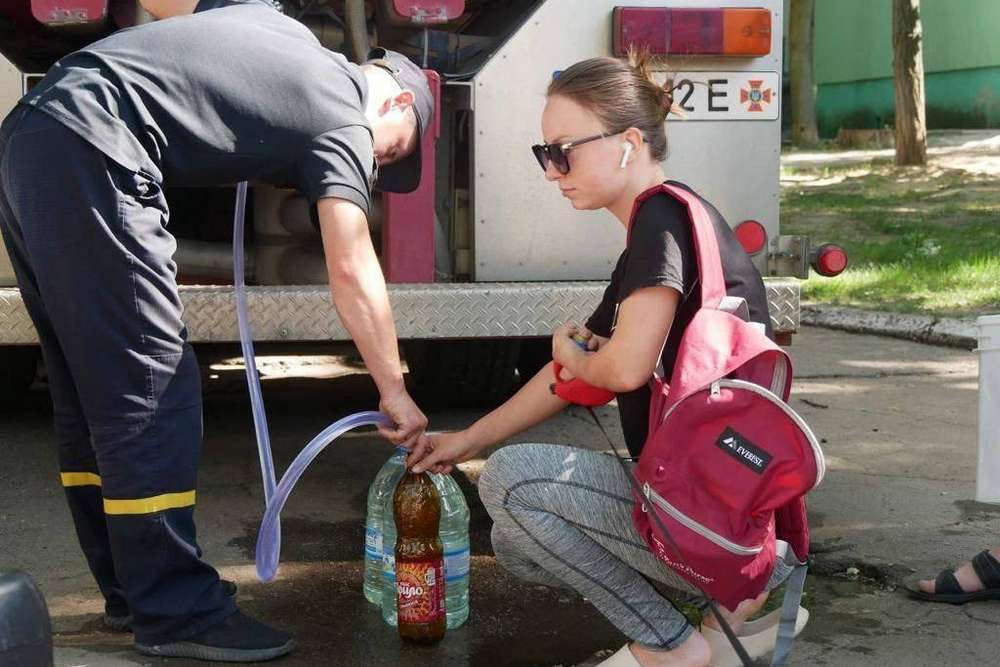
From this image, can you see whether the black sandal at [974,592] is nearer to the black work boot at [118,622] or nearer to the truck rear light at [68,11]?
the black work boot at [118,622]

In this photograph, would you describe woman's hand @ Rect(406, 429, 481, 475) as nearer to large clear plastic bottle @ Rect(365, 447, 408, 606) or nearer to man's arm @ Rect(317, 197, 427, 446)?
man's arm @ Rect(317, 197, 427, 446)

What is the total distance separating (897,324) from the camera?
7.61m

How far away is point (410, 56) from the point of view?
16.4ft

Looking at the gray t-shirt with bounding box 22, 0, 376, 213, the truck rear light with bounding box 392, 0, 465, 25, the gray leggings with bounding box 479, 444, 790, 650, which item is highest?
the truck rear light with bounding box 392, 0, 465, 25

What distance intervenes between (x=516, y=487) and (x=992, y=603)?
52.6 inches

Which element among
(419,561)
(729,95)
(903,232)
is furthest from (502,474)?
(903,232)

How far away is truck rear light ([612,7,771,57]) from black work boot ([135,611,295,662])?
220 centimetres

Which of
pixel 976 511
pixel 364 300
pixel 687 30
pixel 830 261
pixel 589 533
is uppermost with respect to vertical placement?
pixel 687 30

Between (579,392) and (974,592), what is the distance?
124cm

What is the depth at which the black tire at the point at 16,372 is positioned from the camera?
532 centimetres

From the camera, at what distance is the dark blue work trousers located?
284 centimetres

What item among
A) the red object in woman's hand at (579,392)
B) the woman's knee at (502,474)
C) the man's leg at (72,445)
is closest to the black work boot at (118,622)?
the man's leg at (72,445)

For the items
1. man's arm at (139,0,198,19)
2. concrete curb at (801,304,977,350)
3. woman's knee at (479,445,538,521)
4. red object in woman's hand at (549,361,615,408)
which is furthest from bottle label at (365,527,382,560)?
concrete curb at (801,304,977,350)

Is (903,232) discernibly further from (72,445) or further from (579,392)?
(72,445)
